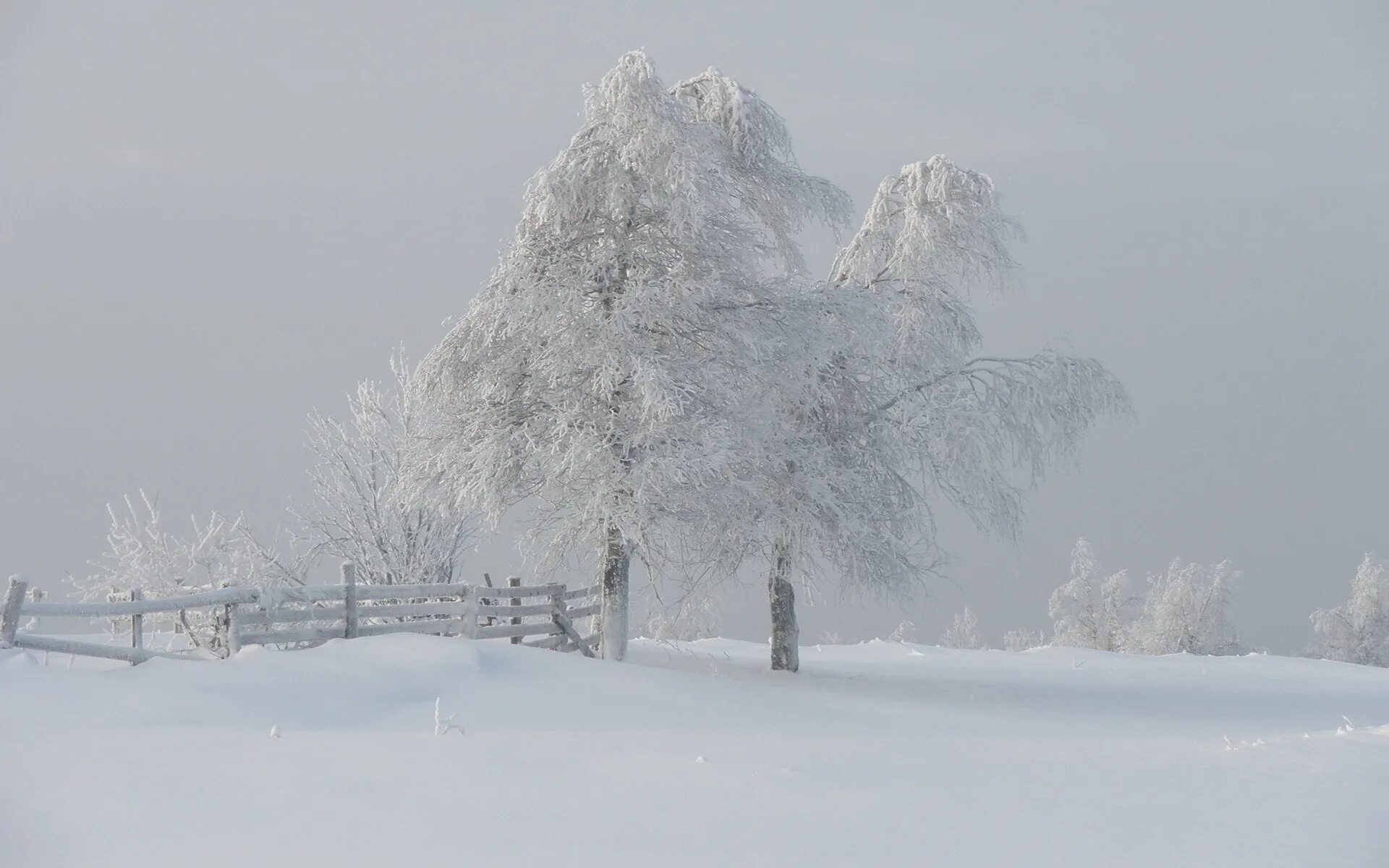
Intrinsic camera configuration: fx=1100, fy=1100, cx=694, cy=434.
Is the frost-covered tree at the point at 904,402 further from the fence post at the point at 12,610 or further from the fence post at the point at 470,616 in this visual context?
the fence post at the point at 12,610

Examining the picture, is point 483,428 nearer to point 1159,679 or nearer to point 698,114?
point 698,114

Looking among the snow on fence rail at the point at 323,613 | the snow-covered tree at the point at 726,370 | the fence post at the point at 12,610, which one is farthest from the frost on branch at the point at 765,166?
the fence post at the point at 12,610

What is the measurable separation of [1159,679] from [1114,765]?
12787 millimetres

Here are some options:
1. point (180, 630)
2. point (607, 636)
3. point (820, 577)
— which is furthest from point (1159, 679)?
point (180, 630)

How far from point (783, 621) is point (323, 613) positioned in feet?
26.4

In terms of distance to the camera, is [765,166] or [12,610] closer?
[12,610]

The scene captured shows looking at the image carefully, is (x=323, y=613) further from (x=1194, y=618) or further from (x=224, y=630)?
(x=1194, y=618)

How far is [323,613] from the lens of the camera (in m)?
13.4

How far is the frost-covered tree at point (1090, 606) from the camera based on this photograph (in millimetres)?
39812

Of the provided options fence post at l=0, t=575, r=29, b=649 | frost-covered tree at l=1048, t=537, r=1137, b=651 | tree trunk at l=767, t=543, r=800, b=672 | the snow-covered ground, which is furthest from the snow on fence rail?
frost-covered tree at l=1048, t=537, r=1137, b=651

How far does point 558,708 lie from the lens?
10805mm

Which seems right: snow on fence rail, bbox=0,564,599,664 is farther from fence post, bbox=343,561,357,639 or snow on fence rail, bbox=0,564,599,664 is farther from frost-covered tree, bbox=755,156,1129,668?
frost-covered tree, bbox=755,156,1129,668

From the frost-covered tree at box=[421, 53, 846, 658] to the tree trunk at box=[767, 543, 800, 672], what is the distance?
265 centimetres

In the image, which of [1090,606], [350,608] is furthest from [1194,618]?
[350,608]
